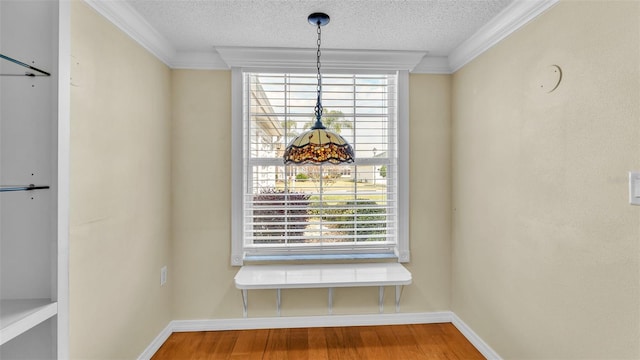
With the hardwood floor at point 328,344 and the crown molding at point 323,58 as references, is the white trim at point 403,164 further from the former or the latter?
the hardwood floor at point 328,344

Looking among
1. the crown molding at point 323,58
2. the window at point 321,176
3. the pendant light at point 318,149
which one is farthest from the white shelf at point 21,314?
the crown molding at point 323,58

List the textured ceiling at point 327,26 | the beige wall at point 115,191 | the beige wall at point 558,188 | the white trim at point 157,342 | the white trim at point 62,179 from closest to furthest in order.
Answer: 1. the white trim at point 62,179
2. the beige wall at point 558,188
3. the beige wall at point 115,191
4. the textured ceiling at point 327,26
5. the white trim at point 157,342

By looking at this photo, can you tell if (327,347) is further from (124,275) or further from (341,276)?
(124,275)

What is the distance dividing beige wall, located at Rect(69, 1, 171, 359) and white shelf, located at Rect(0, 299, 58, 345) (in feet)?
1.65

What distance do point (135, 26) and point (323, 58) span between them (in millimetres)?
1333

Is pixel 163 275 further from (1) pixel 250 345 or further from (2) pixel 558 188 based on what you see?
(2) pixel 558 188

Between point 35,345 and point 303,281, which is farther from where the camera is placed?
point 303,281

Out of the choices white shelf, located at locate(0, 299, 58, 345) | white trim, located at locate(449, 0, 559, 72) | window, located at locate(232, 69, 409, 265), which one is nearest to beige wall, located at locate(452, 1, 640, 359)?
white trim, located at locate(449, 0, 559, 72)

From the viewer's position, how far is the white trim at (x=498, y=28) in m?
1.75

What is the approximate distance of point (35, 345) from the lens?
41.1 inches

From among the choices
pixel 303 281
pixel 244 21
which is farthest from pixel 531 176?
pixel 244 21

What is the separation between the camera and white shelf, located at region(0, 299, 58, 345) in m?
0.91

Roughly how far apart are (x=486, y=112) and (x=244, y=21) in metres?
1.76

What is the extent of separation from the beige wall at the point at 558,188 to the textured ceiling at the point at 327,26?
0.34 meters
